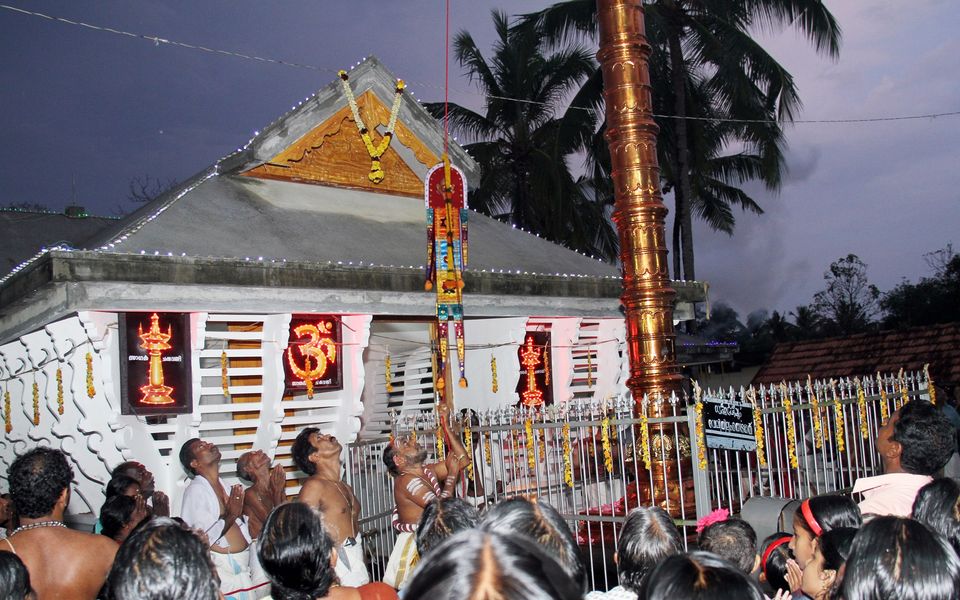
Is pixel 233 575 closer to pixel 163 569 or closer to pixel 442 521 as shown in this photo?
pixel 442 521

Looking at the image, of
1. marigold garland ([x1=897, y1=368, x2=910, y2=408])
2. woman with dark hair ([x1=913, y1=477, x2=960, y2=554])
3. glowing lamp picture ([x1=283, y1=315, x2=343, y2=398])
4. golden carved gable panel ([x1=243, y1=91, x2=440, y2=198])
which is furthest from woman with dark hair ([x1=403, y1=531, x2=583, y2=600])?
golden carved gable panel ([x1=243, y1=91, x2=440, y2=198])

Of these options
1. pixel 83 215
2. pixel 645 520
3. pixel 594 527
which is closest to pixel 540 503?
pixel 645 520

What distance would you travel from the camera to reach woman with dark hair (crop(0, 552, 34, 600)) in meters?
3.67

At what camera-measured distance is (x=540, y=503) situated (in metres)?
3.64

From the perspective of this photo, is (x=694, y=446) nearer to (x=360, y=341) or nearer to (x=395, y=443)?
(x=395, y=443)

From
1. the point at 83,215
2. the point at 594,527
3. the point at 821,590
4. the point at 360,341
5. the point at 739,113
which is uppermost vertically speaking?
the point at 739,113

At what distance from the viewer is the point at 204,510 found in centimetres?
773

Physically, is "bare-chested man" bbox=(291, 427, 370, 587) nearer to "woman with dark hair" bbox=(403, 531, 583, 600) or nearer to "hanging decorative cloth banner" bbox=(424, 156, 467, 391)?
"hanging decorative cloth banner" bbox=(424, 156, 467, 391)

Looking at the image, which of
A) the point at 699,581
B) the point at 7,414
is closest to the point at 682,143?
the point at 7,414

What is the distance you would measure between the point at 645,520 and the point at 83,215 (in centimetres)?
2039

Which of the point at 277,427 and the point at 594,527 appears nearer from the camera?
the point at 594,527

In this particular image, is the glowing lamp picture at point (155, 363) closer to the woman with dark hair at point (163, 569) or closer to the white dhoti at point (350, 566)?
the white dhoti at point (350, 566)

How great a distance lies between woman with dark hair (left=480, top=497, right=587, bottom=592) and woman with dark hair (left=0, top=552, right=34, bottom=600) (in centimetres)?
201

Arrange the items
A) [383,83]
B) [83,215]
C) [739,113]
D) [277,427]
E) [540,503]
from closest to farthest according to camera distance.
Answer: [540,503]
[277,427]
[383,83]
[83,215]
[739,113]
